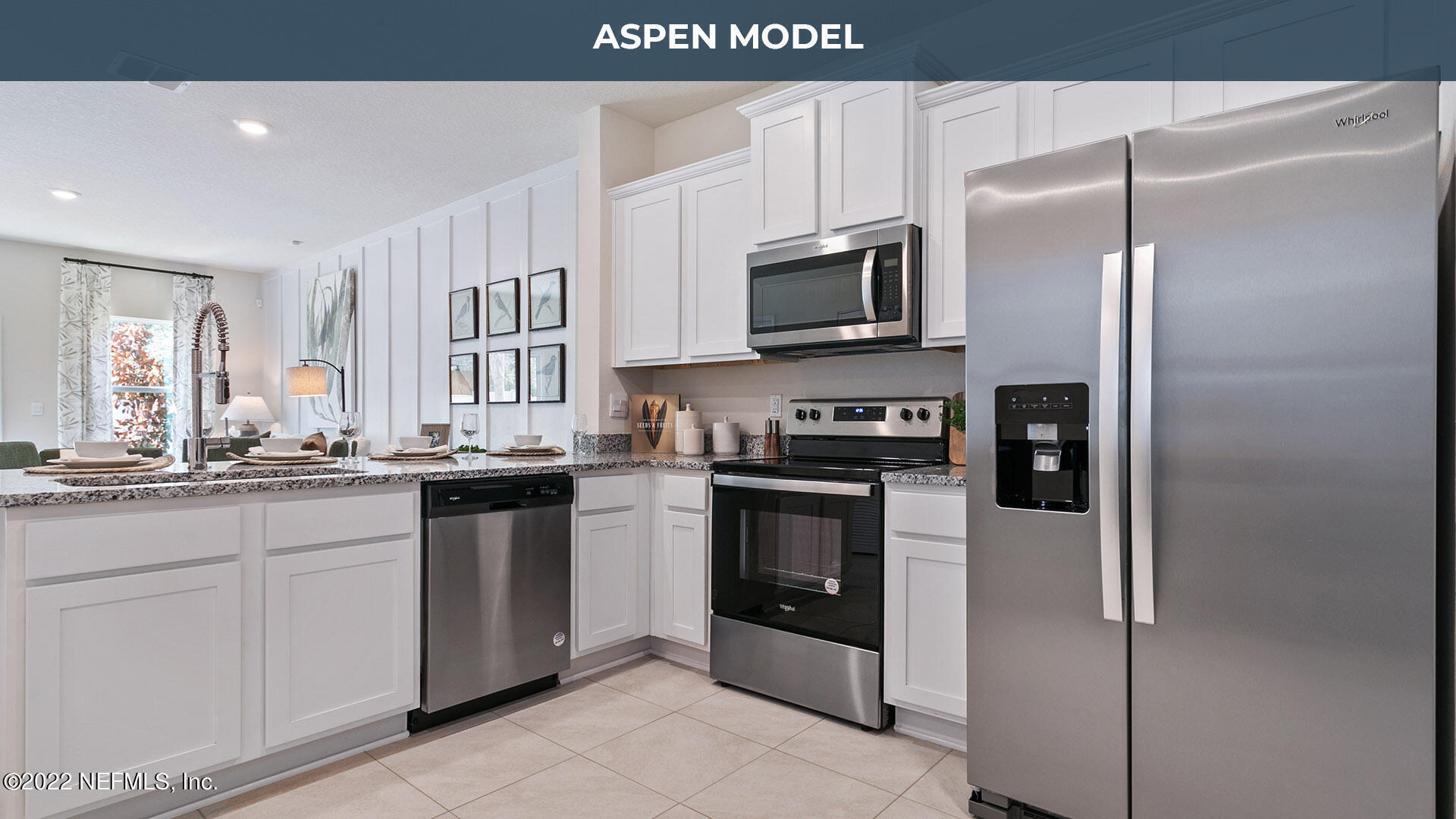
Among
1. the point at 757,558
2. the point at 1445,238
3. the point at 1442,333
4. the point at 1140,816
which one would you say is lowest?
the point at 1140,816

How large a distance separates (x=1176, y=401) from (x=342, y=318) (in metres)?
6.92

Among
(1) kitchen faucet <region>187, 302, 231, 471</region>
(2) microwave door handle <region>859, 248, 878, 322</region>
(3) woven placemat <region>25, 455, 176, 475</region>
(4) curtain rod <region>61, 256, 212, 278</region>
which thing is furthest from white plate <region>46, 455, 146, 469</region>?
(4) curtain rod <region>61, 256, 212, 278</region>

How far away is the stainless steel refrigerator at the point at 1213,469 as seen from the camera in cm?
149

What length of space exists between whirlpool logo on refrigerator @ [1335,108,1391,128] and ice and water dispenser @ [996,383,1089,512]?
2.41ft

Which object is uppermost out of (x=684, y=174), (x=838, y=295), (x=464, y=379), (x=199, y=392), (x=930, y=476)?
(x=684, y=174)

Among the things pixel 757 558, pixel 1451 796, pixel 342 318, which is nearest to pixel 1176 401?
pixel 1451 796

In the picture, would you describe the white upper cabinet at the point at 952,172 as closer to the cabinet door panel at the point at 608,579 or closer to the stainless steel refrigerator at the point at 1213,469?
the stainless steel refrigerator at the point at 1213,469

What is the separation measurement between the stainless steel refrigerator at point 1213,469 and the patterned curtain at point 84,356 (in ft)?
26.7

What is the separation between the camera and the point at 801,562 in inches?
107

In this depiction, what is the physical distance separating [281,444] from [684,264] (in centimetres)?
183

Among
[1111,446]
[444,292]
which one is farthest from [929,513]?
[444,292]

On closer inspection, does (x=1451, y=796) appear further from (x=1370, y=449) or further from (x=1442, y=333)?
(x=1442, y=333)

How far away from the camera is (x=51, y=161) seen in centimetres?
454

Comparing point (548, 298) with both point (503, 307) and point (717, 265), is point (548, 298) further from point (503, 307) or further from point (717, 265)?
point (717, 265)
